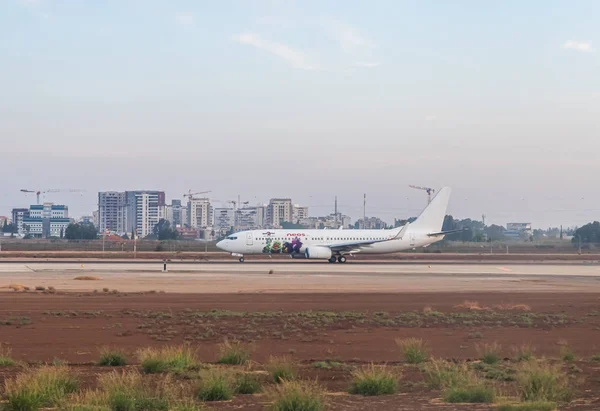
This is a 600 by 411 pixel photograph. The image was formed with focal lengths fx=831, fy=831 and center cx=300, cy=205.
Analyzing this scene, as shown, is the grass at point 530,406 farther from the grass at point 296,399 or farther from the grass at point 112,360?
the grass at point 112,360

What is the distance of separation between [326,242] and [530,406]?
55.7m

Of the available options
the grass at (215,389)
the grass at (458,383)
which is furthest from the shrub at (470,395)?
the grass at (215,389)

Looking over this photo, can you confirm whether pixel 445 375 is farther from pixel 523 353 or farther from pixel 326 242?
pixel 326 242

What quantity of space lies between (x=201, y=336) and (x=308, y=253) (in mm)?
43674

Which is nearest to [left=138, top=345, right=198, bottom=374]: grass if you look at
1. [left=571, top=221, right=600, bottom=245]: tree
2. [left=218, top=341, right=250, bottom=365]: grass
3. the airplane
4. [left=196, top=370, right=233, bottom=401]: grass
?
[left=218, top=341, right=250, bottom=365]: grass

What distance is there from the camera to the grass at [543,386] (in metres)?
12.7

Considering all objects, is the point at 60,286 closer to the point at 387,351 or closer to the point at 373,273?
the point at 373,273

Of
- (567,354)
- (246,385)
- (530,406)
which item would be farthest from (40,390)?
(567,354)

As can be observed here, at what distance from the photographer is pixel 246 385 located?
13766 mm

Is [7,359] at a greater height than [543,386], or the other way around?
[543,386]

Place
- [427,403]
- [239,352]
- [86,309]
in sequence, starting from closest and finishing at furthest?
Answer: [427,403], [239,352], [86,309]

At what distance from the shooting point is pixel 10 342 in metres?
20.8

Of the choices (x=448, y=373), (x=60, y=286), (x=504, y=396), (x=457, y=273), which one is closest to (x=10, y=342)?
(x=448, y=373)

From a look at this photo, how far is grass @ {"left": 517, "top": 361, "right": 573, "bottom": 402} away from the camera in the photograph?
41.6ft
